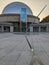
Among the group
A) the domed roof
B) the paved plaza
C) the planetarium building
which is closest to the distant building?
the planetarium building

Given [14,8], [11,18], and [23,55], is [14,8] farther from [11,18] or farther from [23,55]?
[23,55]

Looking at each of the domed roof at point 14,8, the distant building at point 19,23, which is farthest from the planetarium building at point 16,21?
the domed roof at point 14,8

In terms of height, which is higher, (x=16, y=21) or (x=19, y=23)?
(x=16, y=21)

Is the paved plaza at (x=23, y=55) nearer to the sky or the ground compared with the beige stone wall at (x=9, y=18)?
nearer to the ground

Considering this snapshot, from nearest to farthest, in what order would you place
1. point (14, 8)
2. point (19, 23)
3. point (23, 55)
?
point (23, 55) → point (19, 23) → point (14, 8)

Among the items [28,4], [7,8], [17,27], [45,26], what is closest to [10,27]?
[17,27]

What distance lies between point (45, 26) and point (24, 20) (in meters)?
7.78

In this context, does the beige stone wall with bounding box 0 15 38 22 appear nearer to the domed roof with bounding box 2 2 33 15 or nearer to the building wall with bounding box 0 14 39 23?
the building wall with bounding box 0 14 39 23

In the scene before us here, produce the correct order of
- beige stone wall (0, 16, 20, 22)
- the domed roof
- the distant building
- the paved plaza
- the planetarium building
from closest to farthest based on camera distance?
the paved plaza, the planetarium building, the distant building, beige stone wall (0, 16, 20, 22), the domed roof

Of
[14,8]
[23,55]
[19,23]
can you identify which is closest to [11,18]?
[19,23]

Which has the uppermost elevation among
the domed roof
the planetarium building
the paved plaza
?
the domed roof

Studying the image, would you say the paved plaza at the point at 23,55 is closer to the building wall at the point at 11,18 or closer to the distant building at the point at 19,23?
the distant building at the point at 19,23

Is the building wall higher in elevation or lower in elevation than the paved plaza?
higher

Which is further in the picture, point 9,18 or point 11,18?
point 9,18
